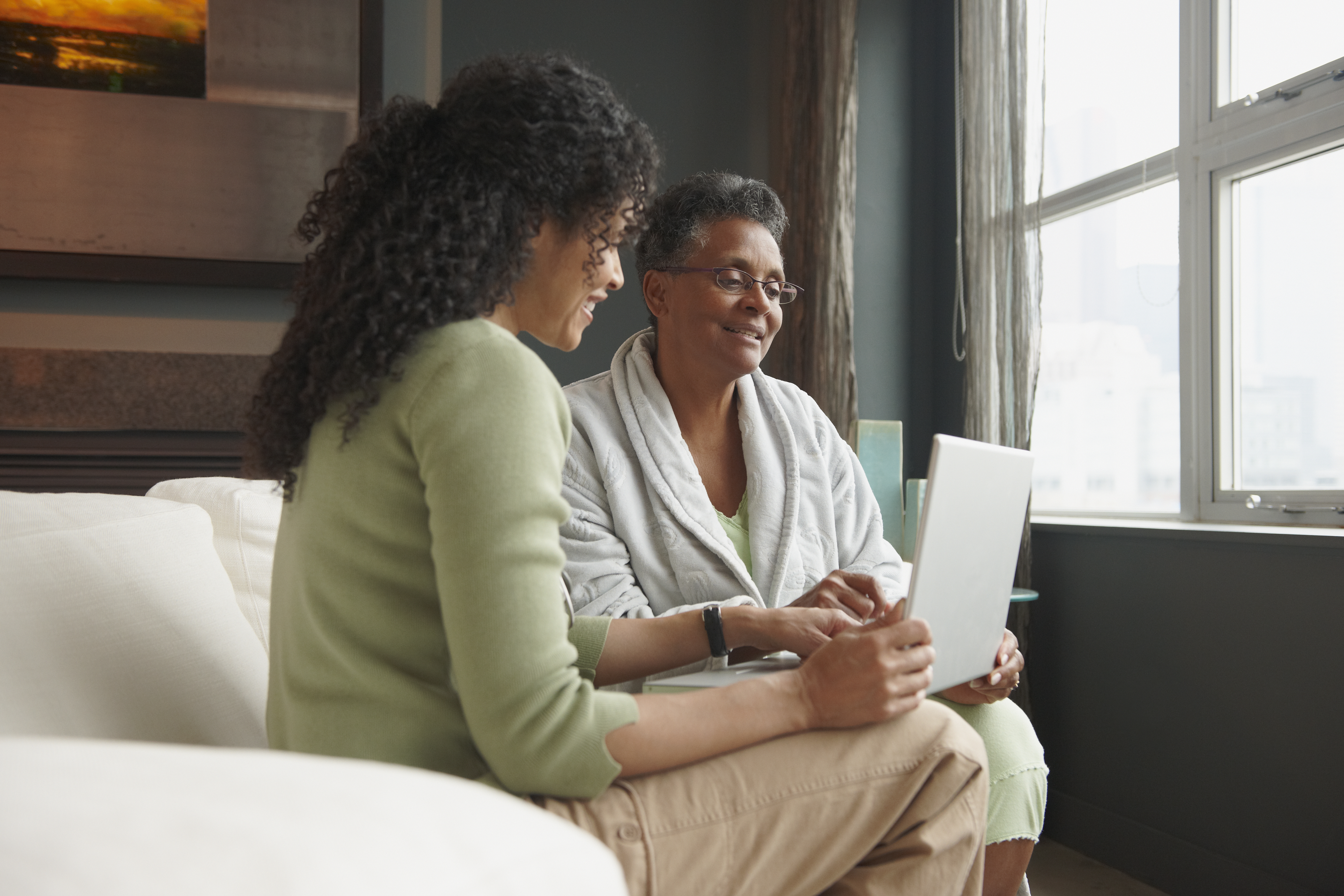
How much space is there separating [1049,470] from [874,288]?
33.1 inches

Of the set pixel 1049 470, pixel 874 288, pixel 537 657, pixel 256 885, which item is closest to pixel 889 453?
pixel 1049 470

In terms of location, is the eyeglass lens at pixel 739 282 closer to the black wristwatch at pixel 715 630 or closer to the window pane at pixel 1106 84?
the black wristwatch at pixel 715 630

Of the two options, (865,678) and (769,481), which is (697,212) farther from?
(865,678)

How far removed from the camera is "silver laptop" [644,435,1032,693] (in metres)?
1.09

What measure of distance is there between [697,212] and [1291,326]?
141 cm

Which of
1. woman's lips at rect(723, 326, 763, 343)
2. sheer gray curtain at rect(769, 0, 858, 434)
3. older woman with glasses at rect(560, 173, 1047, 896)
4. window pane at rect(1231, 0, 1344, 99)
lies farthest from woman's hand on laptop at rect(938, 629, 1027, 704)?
sheer gray curtain at rect(769, 0, 858, 434)

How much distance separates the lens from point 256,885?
0.51 metres

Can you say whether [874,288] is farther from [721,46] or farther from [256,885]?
[256,885]

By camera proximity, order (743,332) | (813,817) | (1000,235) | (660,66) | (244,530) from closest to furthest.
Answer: (813,817) → (244,530) → (743,332) → (1000,235) → (660,66)

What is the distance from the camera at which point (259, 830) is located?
54 cm

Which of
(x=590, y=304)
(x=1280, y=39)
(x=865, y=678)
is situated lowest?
(x=865, y=678)

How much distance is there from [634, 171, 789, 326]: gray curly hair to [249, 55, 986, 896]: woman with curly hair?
885mm

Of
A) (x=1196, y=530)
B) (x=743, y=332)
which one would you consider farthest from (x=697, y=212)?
(x=1196, y=530)

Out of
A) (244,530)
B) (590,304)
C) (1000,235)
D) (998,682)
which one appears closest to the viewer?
(590,304)
